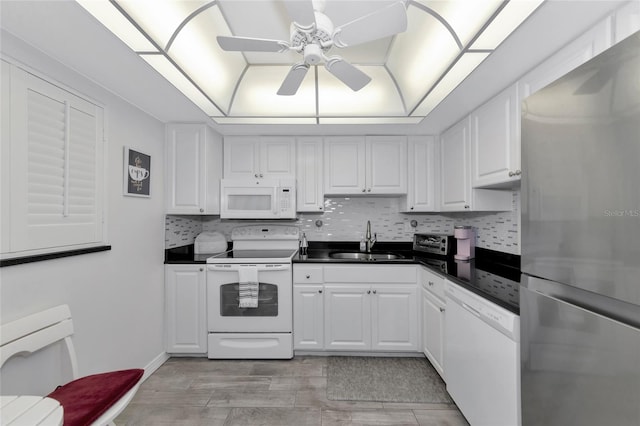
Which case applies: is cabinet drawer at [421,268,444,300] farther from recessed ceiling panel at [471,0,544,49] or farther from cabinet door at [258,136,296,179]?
cabinet door at [258,136,296,179]

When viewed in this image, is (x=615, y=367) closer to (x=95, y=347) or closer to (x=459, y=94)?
(x=459, y=94)

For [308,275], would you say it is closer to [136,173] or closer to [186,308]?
[186,308]

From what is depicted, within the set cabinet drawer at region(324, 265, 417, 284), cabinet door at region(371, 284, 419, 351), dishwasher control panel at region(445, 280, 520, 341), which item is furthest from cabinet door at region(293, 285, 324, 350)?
dishwasher control panel at region(445, 280, 520, 341)

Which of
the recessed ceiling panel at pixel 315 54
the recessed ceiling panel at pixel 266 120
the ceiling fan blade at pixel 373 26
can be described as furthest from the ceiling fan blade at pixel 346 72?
the recessed ceiling panel at pixel 266 120

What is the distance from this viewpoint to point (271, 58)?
86.1 inches

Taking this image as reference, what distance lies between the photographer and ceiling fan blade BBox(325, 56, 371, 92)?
1.46 m

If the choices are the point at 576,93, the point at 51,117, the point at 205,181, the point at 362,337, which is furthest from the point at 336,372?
the point at 51,117

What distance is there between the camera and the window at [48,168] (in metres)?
1.34

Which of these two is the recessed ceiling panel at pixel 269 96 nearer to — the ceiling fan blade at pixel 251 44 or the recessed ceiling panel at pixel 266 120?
the recessed ceiling panel at pixel 266 120

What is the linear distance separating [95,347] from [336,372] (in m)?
1.77

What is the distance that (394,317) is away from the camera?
2557 mm

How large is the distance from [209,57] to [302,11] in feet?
3.53

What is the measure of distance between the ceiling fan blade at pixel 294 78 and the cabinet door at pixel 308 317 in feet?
5.59

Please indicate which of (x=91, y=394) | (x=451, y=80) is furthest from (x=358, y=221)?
(x=91, y=394)
